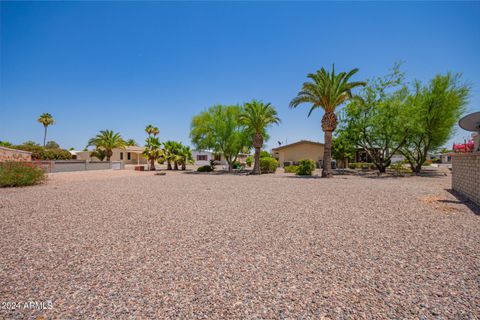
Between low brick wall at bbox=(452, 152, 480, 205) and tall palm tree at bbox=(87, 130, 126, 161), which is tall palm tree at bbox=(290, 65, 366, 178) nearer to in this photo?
low brick wall at bbox=(452, 152, 480, 205)

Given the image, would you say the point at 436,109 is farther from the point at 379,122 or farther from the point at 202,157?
the point at 202,157

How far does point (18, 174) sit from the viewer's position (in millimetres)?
13727

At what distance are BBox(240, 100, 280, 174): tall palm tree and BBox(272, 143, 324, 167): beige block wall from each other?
1467cm

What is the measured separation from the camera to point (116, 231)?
5586 mm

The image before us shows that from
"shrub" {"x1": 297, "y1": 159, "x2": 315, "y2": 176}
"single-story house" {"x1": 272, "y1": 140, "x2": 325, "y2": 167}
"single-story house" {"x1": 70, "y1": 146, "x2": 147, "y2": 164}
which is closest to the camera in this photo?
"shrub" {"x1": 297, "y1": 159, "x2": 315, "y2": 176}

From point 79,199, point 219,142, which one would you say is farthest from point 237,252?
point 219,142

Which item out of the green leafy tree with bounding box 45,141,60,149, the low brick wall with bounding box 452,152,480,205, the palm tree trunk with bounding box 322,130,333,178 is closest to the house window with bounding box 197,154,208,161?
the palm tree trunk with bounding box 322,130,333,178

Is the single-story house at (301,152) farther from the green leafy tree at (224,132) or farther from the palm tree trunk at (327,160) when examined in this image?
the palm tree trunk at (327,160)

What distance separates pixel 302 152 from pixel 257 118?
1649 centimetres

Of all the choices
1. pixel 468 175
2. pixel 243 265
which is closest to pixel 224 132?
pixel 468 175

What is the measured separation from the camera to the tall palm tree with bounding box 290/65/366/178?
66.3 ft

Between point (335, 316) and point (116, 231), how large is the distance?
191 inches

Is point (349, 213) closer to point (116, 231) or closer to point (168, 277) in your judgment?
point (168, 277)

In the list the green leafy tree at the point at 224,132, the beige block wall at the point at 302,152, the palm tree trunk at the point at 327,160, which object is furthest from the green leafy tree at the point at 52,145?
the palm tree trunk at the point at 327,160
